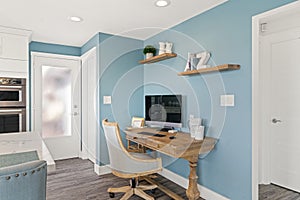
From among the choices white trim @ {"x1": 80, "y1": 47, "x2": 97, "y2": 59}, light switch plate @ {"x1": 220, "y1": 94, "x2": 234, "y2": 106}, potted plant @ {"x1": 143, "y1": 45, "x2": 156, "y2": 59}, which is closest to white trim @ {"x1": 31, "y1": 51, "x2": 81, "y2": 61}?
white trim @ {"x1": 80, "y1": 47, "x2": 97, "y2": 59}

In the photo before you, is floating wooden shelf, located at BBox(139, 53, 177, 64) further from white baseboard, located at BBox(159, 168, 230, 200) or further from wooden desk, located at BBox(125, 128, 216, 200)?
white baseboard, located at BBox(159, 168, 230, 200)

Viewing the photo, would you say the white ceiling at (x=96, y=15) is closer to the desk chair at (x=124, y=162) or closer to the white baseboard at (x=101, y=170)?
the desk chair at (x=124, y=162)

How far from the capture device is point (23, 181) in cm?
82

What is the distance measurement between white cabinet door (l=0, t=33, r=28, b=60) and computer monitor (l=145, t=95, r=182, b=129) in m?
2.13

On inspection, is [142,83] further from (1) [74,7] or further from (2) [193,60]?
(1) [74,7]

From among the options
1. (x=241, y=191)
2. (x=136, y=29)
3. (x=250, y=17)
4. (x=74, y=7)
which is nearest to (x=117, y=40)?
(x=136, y=29)

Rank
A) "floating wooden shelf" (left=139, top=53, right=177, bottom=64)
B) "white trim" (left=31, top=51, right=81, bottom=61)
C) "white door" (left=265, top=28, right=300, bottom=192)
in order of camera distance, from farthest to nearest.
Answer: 1. "white trim" (left=31, top=51, right=81, bottom=61)
2. "floating wooden shelf" (left=139, top=53, right=177, bottom=64)
3. "white door" (left=265, top=28, right=300, bottom=192)

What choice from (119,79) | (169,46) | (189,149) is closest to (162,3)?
(169,46)

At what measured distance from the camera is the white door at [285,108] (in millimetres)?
2609

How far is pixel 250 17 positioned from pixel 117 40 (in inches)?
85.7

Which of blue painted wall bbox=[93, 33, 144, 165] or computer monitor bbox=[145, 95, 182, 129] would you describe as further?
blue painted wall bbox=[93, 33, 144, 165]

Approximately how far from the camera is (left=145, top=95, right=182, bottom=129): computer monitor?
2734 mm

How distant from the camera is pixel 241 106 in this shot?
6.86 ft

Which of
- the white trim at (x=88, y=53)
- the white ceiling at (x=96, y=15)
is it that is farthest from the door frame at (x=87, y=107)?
the white ceiling at (x=96, y=15)
